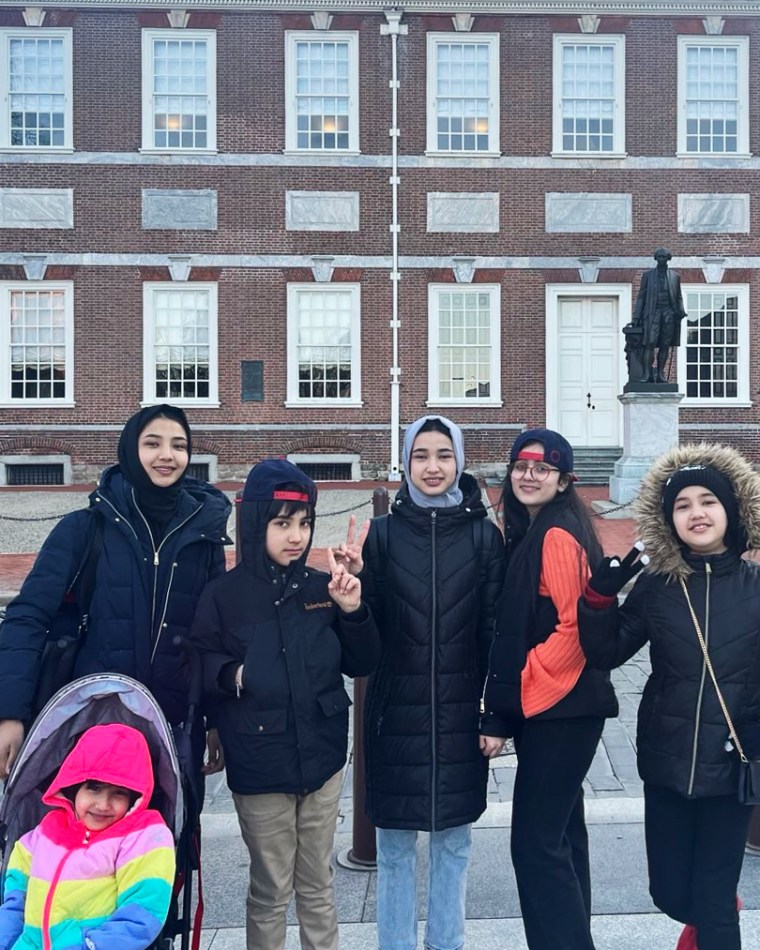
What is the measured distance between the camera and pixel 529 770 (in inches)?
121

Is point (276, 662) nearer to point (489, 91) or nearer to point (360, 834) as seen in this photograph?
point (360, 834)

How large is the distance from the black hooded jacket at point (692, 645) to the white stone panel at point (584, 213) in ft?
53.7

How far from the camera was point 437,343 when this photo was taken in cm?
1858

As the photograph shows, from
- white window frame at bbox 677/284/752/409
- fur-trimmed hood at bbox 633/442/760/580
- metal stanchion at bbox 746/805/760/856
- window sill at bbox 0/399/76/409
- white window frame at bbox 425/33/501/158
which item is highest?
white window frame at bbox 425/33/501/158

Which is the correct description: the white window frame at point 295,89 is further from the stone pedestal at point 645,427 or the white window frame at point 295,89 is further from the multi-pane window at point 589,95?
the stone pedestal at point 645,427

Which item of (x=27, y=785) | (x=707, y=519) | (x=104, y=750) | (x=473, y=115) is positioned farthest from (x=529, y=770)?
(x=473, y=115)

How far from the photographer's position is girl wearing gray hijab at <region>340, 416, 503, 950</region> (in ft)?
10.3

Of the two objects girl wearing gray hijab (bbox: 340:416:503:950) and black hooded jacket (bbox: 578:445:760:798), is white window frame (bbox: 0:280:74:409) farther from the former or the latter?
black hooded jacket (bbox: 578:445:760:798)

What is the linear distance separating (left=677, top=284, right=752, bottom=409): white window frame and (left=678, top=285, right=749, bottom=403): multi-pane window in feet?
0.07

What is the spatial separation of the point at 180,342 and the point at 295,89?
18.5 ft

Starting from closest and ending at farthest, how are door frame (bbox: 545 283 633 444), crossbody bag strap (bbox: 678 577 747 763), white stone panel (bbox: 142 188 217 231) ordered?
crossbody bag strap (bbox: 678 577 747 763) < white stone panel (bbox: 142 188 217 231) < door frame (bbox: 545 283 633 444)

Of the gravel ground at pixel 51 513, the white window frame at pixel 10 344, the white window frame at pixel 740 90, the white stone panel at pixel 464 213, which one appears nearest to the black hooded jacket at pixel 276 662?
the gravel ground at pixel 51 513

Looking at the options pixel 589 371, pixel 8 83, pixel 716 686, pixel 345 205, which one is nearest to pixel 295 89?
pixel 345 205

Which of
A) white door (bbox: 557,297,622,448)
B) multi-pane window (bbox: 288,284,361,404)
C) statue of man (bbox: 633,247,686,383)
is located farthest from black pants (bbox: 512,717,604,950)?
white door (bbox: 557,297,622,448)
